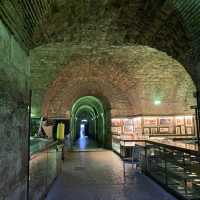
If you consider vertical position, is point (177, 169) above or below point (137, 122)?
below

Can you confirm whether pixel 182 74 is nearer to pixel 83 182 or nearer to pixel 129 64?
pixel 129 64

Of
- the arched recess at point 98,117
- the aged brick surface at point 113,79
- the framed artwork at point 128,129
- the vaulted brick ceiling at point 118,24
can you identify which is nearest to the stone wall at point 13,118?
the vaulted brick ceiling at point 118,24

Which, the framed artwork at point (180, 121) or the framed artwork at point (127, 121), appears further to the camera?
the framed artwork at point (127, 121)

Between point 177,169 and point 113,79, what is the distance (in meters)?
9.42

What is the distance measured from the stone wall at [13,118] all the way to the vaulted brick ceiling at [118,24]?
1.35 feet

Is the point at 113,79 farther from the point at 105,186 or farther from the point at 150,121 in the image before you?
the point at 105,186

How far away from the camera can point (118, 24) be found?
5.32 meters

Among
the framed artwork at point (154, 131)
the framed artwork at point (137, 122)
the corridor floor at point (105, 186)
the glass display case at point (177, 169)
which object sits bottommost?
the corridor floor at point (105, 186)

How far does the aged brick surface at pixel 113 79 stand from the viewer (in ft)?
35.5

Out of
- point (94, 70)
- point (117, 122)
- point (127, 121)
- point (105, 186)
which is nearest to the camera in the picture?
point (105, 186)

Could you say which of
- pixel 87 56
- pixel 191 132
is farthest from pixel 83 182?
pixel 191 132

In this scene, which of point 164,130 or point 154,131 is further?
point 164,130

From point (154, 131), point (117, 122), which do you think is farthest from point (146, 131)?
point (117, 122)

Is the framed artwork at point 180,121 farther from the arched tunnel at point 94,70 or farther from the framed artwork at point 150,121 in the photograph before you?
the arched tunnel at point 94,70
